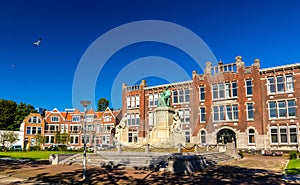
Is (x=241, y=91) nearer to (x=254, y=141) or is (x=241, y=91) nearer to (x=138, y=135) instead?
(x=254, y=141)

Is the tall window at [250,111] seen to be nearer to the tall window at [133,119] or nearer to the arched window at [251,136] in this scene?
the arched window at [251,136]

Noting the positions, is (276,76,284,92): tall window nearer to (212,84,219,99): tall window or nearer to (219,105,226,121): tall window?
(219,105,226,121): tall window

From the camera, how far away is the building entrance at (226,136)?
4147 cm

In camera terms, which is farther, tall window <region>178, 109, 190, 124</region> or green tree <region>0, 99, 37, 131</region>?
green tree <region>0, 99, 37, 131</region>

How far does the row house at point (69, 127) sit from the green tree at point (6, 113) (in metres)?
8.70

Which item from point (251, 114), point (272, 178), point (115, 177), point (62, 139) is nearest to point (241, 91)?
point (251, 114)

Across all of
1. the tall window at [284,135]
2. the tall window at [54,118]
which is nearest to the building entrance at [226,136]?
the tall window at [284,135]

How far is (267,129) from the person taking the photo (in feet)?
123

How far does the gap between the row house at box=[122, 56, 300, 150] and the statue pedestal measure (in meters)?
14.5

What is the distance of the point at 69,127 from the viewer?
232ft

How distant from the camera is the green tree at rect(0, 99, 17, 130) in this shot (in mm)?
70188

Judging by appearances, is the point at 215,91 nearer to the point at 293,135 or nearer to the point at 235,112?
the point at 235,112

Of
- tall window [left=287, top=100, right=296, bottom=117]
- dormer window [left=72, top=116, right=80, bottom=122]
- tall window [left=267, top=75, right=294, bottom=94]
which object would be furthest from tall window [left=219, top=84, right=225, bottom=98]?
dormer window [left=72, top=116, right=80, bottom=122]

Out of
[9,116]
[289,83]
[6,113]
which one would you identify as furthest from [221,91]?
[6,113]
